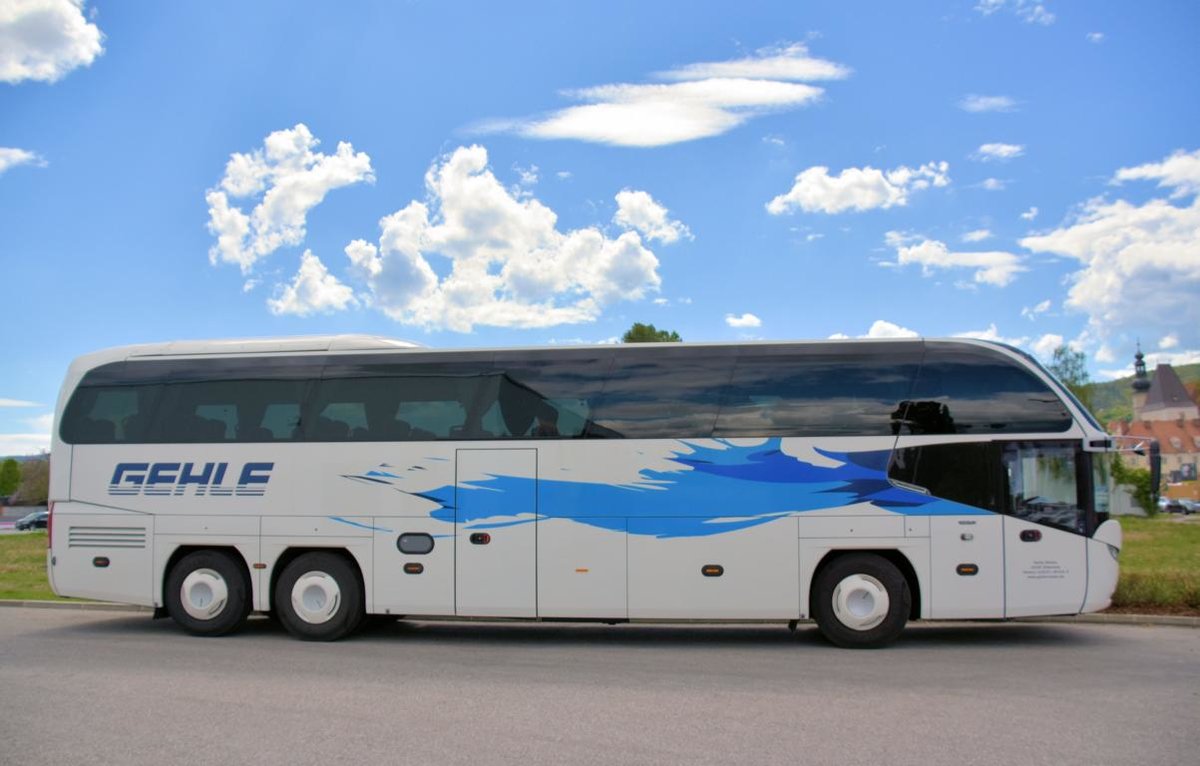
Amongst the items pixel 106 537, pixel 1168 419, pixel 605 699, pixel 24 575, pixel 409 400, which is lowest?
pixel 24 575

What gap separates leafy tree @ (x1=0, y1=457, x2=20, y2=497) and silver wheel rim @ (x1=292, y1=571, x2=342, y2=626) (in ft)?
513

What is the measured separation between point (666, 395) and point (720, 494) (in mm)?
1335

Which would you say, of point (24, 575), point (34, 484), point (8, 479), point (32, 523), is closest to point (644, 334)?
point (24, 575)

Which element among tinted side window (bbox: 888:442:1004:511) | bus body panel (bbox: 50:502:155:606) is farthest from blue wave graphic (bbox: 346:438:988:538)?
bus body panel (bbox: 50:502:155:606)

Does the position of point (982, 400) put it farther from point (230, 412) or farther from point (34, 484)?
point (34, 484)

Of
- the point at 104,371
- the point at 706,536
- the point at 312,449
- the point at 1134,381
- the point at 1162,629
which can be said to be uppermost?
the point at 1134,381

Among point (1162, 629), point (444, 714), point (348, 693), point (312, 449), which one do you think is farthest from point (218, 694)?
point (1162, 629)

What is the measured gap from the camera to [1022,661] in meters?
10.7

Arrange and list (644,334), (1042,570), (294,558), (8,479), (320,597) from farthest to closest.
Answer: (8,479) < (644,334) < (294,558) < (320,597) < (1042,570)

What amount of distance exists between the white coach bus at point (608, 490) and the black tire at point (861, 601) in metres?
0.02

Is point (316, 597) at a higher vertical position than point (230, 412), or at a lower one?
lower

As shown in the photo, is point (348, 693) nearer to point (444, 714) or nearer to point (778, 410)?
point (444, 714)

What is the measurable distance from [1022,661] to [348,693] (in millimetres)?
6881

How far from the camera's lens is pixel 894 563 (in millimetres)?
11945
